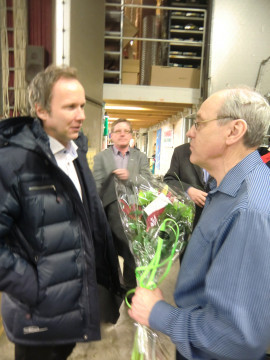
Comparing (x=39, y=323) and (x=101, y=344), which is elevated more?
(x=39, y=323)

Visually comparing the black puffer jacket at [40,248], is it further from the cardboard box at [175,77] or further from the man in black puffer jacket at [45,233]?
the cardboard box at [175,77]

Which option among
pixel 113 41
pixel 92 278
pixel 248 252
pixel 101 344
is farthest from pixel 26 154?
pixel 113 41

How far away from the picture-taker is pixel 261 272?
0.59m

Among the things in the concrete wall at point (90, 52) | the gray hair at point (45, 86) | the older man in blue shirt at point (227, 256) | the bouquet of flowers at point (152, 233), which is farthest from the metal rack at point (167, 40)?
the older man in blue shirt at point (227, 256)

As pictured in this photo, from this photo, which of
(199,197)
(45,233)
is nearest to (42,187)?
(45,233)

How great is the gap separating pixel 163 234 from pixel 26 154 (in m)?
0.59

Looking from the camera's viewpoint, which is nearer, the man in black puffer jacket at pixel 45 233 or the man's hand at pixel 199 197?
the man in black puffer jacket at pixel 45 233

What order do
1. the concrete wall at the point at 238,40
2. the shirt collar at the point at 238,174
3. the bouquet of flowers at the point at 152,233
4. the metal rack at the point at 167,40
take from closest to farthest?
1. the shirt collar at the point at 238,174
2. the bouquet of flowers at the point at 152,233
3. the concrete wall at the point at 238,40
4. the metal rack at the point at 167,40

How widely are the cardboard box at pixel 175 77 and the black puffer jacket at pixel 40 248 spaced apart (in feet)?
15.0

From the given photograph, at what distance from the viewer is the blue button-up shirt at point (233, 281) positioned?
1.95ft

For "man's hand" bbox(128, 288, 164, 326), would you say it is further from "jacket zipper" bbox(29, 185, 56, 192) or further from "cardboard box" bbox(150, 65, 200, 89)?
"cardboard box" bbox(150, 65, 200, 89)

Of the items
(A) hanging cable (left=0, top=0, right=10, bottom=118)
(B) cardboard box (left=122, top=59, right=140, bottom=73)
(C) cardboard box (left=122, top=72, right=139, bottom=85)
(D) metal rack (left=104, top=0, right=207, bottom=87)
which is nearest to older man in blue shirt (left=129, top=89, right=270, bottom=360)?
(A) hanging cable (left=0, top=0, right=10, bottom=118)

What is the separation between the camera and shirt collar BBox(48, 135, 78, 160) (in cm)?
115

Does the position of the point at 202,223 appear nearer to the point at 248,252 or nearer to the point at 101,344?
the point at 248,252
